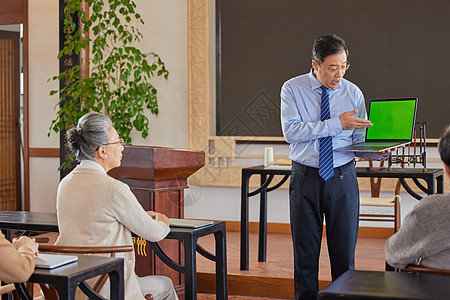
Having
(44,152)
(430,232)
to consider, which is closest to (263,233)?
(430,232)

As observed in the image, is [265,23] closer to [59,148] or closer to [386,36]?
[386,36]

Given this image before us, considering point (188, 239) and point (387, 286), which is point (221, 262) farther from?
point (387, 286)

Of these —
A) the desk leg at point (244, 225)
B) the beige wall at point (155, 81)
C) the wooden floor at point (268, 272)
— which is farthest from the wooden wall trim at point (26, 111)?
the desk leg at point (244, 225)

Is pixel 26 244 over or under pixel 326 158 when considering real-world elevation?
under

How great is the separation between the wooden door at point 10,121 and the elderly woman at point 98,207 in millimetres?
4783

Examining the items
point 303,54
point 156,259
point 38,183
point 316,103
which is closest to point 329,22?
point 303,54

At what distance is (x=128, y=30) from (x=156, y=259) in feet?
11.6

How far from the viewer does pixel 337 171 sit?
3.13 m

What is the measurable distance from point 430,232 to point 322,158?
45.2 inches

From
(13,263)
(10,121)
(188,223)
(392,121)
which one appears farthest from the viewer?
(10,121)

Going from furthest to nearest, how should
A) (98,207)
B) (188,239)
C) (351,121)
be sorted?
(351,121), (188,239), (98,207)

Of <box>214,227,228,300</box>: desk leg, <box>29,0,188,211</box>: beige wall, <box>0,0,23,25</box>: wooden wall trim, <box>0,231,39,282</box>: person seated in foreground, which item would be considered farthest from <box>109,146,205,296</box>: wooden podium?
<box>0,0,23,25</box>: wooden wall trim

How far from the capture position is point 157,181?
3.57 metres

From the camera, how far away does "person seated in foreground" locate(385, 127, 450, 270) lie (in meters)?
1.98
